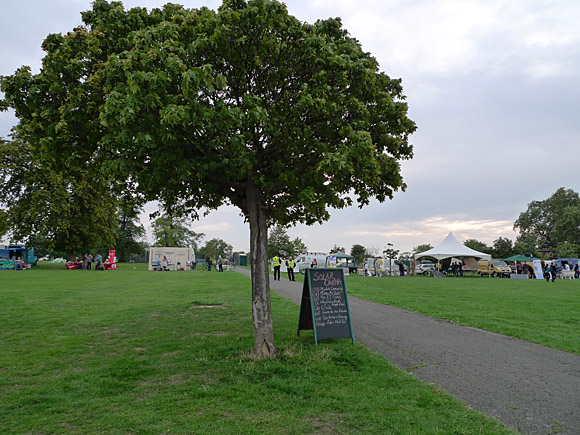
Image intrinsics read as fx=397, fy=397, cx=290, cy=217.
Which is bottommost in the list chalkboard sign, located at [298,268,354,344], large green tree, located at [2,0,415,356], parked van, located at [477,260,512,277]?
parked van, located at [477,260,512,277]

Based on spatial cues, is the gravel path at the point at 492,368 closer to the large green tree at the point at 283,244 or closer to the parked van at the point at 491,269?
the parked van at the point at 491,269

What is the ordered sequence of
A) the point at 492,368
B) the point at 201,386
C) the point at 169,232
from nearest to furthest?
1. the point at 201,386
2. the point at 492,368
3. the point at 169,232

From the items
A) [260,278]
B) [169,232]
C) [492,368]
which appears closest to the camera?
[492,368]

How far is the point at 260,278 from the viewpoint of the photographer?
6484mm

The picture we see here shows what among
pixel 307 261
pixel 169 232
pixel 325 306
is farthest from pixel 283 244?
pixel 325 306

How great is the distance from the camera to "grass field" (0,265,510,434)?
3.85 meters

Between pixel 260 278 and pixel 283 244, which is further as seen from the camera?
pixel 283 244

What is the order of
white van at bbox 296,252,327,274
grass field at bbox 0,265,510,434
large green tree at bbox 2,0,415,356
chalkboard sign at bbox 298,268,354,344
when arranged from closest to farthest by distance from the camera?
grass field at bbox 0,265,510,434 < large green tree at bbox 2,0,415,356 < chalkboard sign at bbox 298,268,354,344 < white van at bbox 296,252,327,274

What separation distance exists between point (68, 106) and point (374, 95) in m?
4.61

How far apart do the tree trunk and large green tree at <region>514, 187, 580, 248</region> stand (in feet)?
284

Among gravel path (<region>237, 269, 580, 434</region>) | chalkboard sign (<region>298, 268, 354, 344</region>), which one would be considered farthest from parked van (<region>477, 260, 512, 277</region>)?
chalkboard sign (<region>298, 268, 354, 344</region>)

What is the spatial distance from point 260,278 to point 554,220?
98636 millimetres

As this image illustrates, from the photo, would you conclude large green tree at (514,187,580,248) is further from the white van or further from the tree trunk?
the tree trunk

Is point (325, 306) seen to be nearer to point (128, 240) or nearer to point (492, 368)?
point (492, 368)
